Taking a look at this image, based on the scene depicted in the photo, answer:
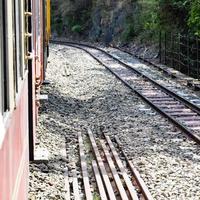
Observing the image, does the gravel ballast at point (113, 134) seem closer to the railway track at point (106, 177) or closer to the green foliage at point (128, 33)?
the railway track at point (106, 177)

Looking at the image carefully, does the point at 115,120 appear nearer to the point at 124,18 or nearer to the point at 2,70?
the point at 2,70

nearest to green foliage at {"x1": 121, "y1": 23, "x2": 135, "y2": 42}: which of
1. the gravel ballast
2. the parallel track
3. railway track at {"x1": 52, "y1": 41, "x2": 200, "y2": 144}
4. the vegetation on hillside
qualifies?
the vegetation on hillside

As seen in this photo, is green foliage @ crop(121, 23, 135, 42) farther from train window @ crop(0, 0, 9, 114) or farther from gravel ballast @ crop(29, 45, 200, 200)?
train window @ crop(0, 0, 9, 114)

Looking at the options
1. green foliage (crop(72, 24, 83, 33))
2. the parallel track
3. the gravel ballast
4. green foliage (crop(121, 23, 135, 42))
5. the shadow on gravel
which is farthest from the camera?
green foliage (crop(72, 24, 83, 33))

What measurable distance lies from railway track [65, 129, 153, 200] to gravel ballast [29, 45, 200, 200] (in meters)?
0.13

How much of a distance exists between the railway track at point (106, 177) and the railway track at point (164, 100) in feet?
5.27

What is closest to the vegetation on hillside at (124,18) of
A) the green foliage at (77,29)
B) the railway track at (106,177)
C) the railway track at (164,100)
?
the green foliage at (77,29)

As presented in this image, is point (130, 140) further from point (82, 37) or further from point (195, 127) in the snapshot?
point (82, 37)

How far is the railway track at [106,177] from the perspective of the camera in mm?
6746

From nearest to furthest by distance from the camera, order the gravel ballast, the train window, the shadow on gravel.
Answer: the train window
the gravel ballast
the shadow on gravel

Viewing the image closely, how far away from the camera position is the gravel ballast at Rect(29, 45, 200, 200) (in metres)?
7.12

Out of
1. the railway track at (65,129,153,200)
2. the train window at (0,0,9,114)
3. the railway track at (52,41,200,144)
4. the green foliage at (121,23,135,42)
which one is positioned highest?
the train window at (0,0,9,114)

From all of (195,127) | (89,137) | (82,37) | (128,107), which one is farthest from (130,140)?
(82,37)

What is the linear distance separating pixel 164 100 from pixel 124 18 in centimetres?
2573
